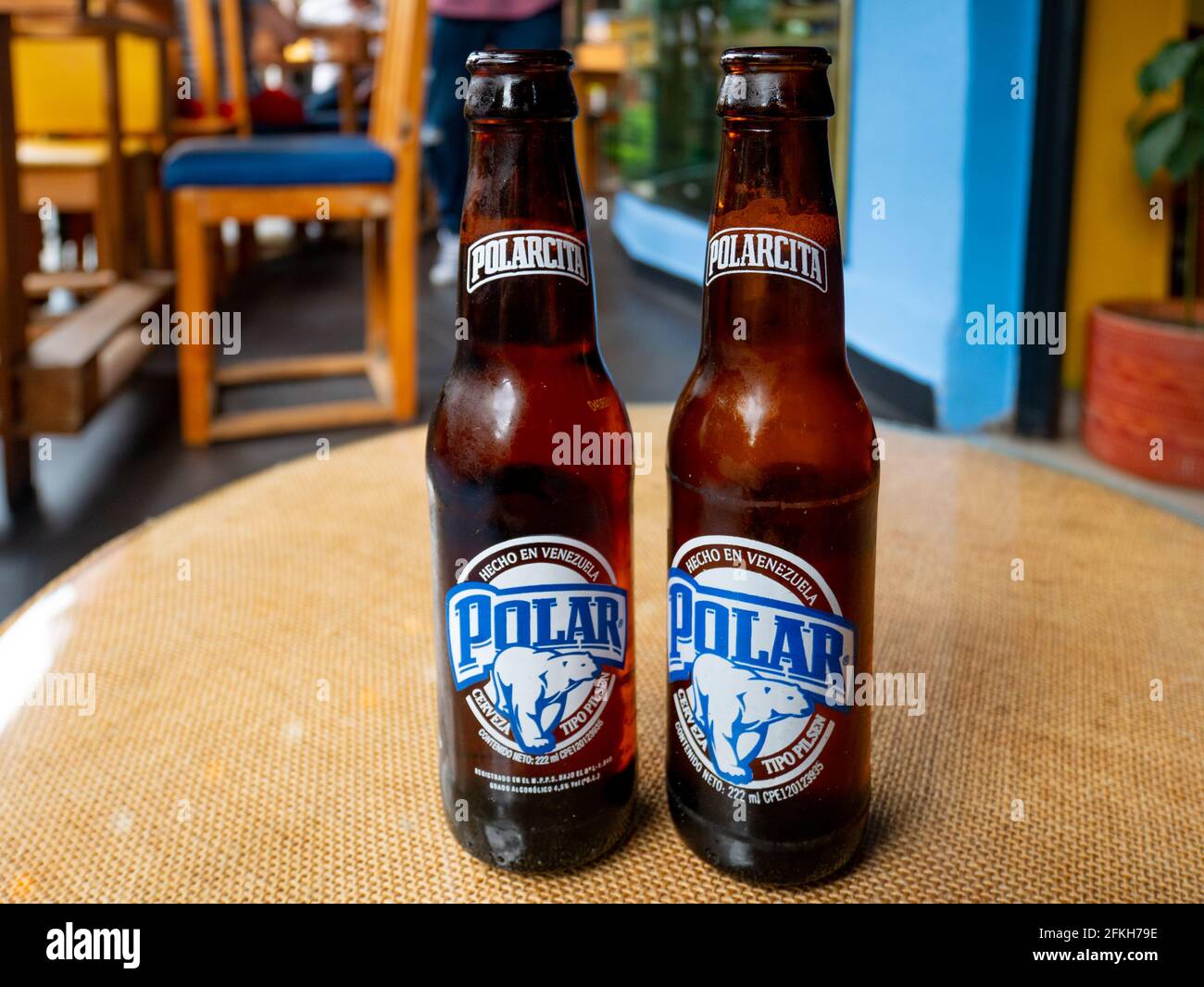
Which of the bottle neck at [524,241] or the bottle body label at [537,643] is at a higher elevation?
the bottle neck at [524,241]

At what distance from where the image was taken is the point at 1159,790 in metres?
0.58

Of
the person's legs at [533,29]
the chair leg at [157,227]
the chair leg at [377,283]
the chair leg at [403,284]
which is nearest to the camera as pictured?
the chair leg at [403,284]

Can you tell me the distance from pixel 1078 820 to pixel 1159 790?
0.19 ft

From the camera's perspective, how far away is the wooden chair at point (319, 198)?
2436 millimetres

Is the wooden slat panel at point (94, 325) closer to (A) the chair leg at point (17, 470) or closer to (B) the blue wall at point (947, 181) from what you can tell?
(A) the chair leg at point (17, 470)

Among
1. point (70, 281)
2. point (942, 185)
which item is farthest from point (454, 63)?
point (942, 185)

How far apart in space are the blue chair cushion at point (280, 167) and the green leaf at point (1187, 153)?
1.54 m

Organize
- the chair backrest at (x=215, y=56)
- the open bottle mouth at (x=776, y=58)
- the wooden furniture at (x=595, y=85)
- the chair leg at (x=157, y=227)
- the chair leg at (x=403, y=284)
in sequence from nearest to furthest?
the open bottle mouth at (x=776, y=58) < the chair leg at (x=403, y=284) < the chair backrest at (x=215, y=56) < the chair leg at (x=157, y=227) < the wooden furniture at (x=595, y=85)

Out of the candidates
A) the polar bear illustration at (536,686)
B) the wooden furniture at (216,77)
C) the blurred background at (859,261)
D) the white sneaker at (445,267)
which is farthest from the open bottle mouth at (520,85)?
the wooden furniture at (216,77)

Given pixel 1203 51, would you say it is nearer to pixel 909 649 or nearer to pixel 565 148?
pixel 909 649

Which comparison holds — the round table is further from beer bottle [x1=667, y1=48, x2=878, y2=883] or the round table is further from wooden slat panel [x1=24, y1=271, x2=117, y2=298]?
wooden slat panel [x1=24, y1=271, x2=117, y2=298]

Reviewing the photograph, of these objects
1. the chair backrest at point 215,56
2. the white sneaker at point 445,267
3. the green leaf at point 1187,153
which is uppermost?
the chair backrest at point 215,56

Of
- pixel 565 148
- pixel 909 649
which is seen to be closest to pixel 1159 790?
pixel 909 649
